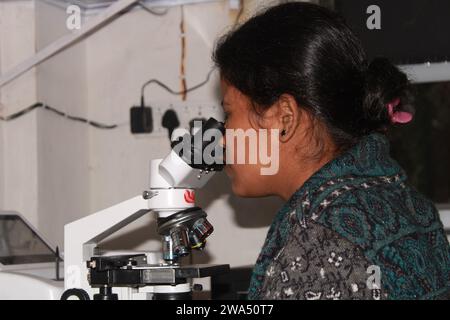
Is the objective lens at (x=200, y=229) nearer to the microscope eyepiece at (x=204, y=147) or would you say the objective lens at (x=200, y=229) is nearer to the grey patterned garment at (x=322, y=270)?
the microscope eyepiece at (x=204, y=147)

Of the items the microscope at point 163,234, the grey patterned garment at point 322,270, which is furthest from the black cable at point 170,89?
the grey patterned garment at point 322,270

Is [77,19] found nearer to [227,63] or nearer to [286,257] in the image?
[227,63]

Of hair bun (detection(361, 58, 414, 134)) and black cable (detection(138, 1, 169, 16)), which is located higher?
black cable (detection(138, 1, 169, 16))

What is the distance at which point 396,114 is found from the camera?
1.26 meters

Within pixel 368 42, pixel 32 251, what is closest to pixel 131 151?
pixel 32 251

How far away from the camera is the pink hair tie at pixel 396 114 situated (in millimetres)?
1214

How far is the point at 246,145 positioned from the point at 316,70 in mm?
198

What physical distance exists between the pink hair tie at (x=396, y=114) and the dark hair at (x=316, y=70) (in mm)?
14

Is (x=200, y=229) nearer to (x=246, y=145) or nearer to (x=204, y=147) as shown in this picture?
(x=204, y=147)

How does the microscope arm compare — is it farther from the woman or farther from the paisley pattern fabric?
the paisley pattern fabric

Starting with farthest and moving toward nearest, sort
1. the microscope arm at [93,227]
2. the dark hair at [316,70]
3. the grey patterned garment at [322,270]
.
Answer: the microscope arm at [93,227] < the dark hair at [316,70] < the grey patterned garment at [322,270]

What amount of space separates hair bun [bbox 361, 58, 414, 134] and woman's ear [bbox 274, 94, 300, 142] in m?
0.12

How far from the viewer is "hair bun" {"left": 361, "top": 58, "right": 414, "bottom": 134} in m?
1.17

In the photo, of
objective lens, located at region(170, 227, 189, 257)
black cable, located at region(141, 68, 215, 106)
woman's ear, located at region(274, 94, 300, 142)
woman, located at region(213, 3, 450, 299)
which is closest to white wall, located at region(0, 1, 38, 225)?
black cable, located at region(141, 68, 215, 106)
